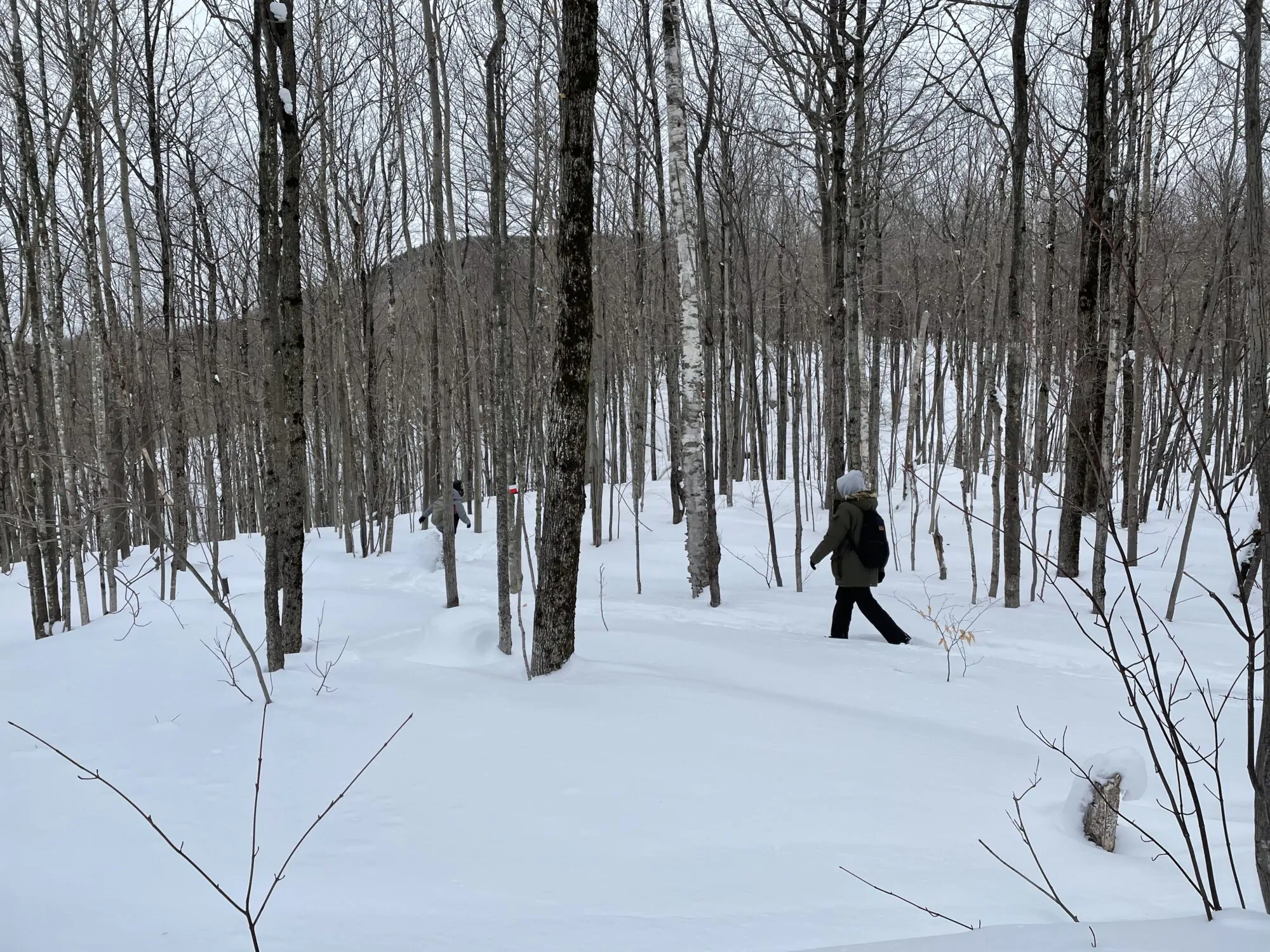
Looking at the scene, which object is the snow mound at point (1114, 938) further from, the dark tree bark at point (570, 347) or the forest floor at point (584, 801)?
the dark tree bark at point (570, 347)

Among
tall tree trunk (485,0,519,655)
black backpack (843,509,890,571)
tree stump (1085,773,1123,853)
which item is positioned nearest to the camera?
tree stump (1085,773,1123,853)

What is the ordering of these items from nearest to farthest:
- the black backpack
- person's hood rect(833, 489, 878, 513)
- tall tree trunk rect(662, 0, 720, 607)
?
1. the black backpack
2. person's hood rect(833, 489, 878, 513)
3. tall tree trunk rect(662, 0, 720, 607)

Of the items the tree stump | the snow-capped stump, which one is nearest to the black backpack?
the snow-capped stump

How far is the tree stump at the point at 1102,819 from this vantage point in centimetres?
326

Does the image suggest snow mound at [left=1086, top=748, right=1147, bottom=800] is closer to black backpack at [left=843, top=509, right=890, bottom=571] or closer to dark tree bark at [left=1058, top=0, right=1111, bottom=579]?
black backpack at [left=843, top=509, right=890, bottom=571]

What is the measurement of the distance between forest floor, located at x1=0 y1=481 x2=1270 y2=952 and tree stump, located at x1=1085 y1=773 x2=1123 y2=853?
7 centimetres

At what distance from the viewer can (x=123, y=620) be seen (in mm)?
7746

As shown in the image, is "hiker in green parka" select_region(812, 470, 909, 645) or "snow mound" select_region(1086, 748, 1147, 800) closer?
"snow mound" select_region(1086, 748, 1147, 800)

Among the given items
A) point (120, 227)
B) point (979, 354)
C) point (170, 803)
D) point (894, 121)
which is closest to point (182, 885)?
point (170, 803)

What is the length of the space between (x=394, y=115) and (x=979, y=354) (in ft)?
35.6

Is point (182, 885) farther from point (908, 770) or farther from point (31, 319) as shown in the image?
point (31, 319)

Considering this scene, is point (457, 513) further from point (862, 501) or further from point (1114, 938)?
point (1114, 938)

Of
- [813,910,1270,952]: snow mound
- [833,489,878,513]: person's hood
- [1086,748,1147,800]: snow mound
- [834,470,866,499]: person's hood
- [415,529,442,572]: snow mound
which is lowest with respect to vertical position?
[415,529,442,572]: snow mound

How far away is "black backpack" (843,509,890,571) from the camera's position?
6879mm
